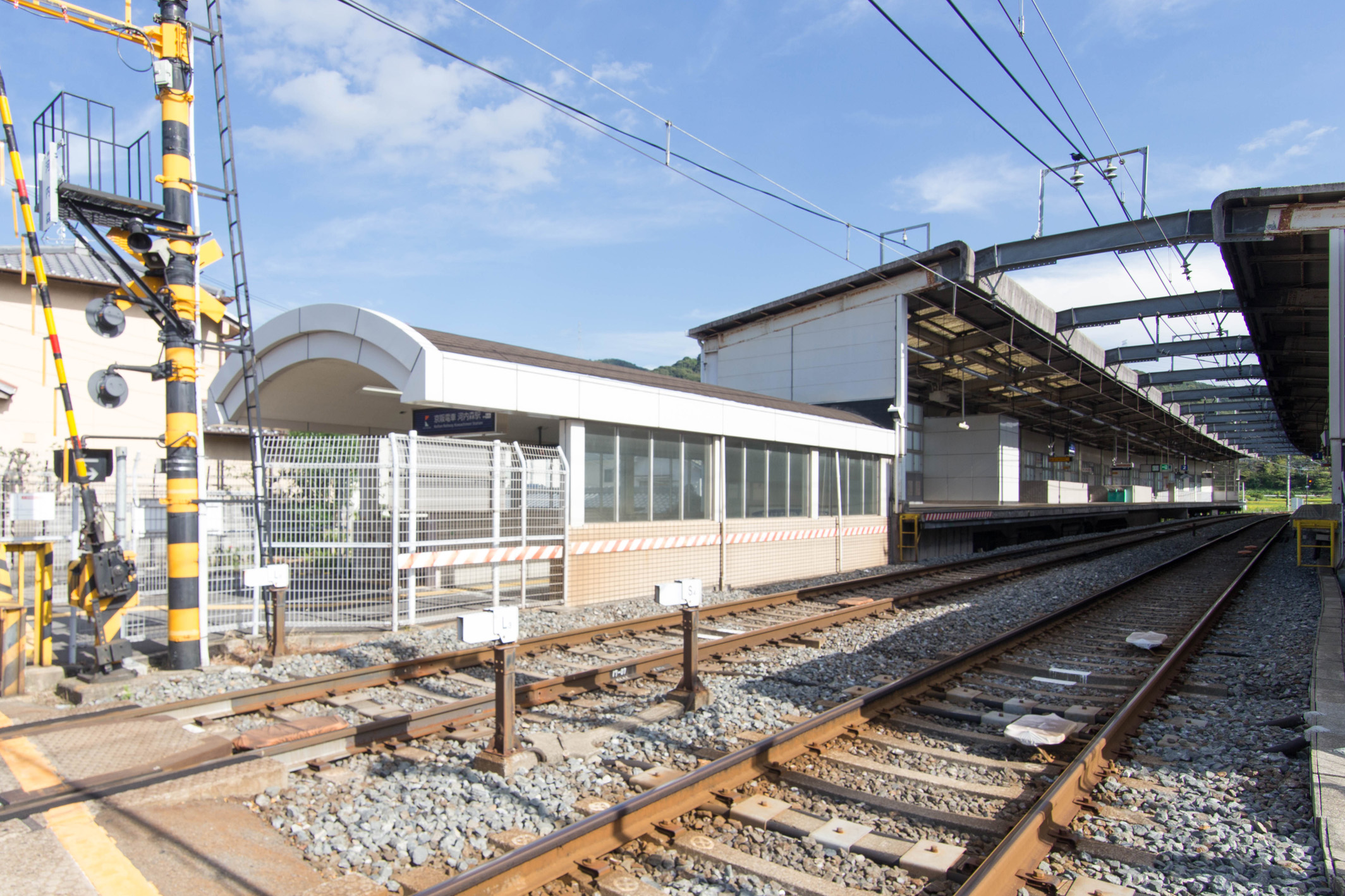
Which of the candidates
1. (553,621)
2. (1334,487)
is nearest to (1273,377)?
(1334,487)

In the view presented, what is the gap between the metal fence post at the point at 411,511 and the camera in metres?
10.2

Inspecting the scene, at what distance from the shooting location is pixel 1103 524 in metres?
44.9

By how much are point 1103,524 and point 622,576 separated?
132 feet

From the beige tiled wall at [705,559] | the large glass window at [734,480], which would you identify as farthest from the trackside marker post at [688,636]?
the large glass window at [734,480]

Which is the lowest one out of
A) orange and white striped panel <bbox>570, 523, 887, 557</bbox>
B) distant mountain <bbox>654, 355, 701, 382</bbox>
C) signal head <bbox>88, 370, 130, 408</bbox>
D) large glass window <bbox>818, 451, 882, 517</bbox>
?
orange and white striped panel <bbox>570, 523, 887, 557</bbox>

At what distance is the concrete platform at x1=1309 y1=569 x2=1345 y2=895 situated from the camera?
4039mm

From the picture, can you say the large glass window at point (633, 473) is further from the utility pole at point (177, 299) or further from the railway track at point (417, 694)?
the utility pole at point (177, 299)

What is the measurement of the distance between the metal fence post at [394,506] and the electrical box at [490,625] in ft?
16.4

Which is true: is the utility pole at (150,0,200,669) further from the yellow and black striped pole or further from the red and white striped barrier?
the red and white striped barrier

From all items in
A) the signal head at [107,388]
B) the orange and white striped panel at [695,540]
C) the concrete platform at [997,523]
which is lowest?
the concrete platform at [997,523]

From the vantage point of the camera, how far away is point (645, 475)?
559 inches

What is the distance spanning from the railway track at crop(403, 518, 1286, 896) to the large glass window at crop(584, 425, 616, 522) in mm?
6526

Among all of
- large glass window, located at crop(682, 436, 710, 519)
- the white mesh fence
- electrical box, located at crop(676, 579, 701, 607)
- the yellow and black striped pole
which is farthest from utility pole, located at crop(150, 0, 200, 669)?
large glass window, located at crop(682, 436, 710, 519)

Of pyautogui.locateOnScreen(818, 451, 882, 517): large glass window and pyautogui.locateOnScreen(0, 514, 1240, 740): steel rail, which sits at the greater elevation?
pyautogui.locateOnScreen(818, 451, 882, 517): large glass window
